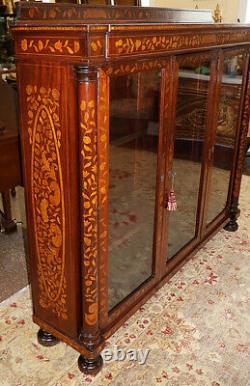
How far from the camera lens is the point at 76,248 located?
1.29 meters

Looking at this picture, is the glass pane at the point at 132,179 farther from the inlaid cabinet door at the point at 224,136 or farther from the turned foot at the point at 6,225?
the turned foot at the point at 6,225

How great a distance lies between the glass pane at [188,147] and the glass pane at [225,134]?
Result: 0.17 meters

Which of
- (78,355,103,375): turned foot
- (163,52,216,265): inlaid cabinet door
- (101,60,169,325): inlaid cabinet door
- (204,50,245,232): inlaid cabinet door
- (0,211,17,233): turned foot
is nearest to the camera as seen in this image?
(101,60,169,325): inlaid cabinet door

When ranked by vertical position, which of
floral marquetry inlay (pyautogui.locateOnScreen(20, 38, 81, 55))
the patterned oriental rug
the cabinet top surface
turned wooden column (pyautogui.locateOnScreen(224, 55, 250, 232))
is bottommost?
the patterned oriental rug

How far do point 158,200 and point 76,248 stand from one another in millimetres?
440

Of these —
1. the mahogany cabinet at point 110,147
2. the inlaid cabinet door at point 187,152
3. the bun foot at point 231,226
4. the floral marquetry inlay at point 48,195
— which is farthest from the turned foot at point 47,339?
the bun foot at point 231,226

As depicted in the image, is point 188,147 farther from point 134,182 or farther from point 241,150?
point 241,150

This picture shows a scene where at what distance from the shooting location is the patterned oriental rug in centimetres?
145

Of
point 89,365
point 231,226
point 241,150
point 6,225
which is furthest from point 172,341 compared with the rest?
point 6,225

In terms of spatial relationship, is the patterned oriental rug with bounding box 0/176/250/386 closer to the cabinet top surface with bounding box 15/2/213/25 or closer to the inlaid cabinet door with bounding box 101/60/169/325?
the inlaid cabinet door with bounding box 101/60/169/325

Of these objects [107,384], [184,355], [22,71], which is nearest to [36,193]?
[22,71]

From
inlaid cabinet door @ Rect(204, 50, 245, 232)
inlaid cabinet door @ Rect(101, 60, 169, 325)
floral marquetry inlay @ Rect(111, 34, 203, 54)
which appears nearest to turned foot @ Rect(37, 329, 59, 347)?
inlaid cabinet door @ Rect(101, 60, 169, 325)

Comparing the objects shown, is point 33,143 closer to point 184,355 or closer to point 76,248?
point 76,248

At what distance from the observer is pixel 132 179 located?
1.53 meters
